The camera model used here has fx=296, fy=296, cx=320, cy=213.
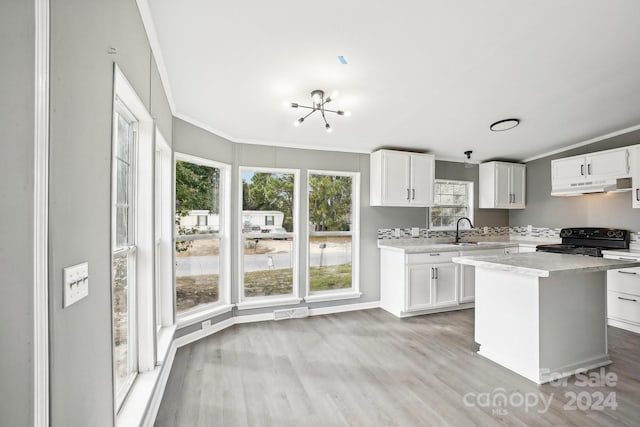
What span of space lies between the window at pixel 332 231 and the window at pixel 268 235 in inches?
10.6

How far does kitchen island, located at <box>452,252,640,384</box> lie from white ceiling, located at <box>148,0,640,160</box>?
168 centimetres

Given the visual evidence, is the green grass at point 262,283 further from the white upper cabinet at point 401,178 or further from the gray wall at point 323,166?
the white upper cabinet at point 401,178

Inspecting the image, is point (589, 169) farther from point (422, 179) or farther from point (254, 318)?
point (254, 318)

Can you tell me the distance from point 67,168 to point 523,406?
2.98 metres

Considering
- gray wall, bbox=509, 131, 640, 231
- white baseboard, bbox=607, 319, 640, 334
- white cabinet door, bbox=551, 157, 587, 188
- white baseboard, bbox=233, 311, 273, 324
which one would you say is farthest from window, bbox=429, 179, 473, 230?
white baseboard, bbox=233, 311, 273, 324

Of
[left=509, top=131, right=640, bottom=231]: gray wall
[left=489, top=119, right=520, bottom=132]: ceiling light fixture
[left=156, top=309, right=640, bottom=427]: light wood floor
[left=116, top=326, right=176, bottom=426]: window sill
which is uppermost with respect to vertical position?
[left=489, top=119, right=520, bottom=132]: ceiling light fixture

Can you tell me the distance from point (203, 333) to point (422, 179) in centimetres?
350

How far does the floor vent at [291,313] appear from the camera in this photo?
12.6ft

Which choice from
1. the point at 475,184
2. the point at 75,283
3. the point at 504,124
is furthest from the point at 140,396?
the point at 475,184

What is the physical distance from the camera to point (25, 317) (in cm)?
73

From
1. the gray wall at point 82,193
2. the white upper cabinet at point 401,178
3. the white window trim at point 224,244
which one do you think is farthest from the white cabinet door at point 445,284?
the gray wall at point 82,193

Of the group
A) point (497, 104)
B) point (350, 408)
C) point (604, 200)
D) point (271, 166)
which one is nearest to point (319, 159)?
point (271, 166)

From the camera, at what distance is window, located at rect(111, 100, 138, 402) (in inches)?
68.2

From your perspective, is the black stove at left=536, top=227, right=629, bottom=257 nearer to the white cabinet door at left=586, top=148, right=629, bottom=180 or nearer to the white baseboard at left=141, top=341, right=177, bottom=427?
the white cabinet door at left=586, top=148, right=629, bottom=180
